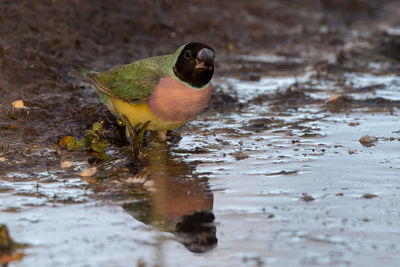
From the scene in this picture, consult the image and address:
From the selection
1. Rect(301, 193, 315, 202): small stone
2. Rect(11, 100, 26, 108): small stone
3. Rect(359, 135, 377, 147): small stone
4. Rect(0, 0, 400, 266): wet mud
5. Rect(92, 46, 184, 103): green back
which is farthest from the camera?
Rect(11, 100, 26, 108): small stone

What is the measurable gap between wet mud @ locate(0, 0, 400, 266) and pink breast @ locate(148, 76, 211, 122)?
360 millimetres

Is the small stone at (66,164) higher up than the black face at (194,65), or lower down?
lower down

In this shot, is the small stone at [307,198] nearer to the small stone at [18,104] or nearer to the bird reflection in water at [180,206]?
the bird reflection in water at [180,206]

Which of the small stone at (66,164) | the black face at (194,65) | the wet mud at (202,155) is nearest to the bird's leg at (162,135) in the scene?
the wet mud at (202,155)

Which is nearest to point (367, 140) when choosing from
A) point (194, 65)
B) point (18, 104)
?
point (194, 65)

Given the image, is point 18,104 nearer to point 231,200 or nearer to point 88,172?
point 88,172

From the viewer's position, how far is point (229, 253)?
139 inches

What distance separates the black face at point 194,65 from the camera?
17.9 feet

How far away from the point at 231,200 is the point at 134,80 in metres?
1.79

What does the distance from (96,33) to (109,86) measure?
12.9ft

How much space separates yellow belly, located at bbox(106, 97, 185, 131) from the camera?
18.6ft

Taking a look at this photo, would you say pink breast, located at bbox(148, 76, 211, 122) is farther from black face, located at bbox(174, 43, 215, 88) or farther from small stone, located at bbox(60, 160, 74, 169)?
small stone, located at bbox(60, 160, 74, 169)

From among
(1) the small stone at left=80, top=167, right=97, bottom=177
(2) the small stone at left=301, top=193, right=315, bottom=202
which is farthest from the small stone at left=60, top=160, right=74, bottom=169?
(2) the small stone at left=301, top=193, right=315, bottom=202

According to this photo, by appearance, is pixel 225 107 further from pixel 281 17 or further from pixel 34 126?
pixel 281 17
